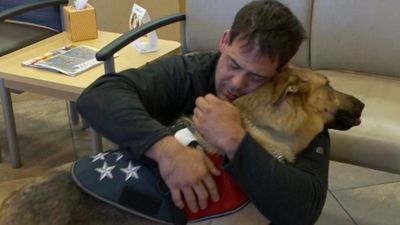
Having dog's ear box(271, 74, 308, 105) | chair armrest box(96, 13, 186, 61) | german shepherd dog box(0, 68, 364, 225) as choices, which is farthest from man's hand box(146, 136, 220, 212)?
chair armrest box(96, 13, 186, 61)

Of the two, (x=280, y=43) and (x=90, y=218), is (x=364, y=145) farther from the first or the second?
(x=90, y=218)

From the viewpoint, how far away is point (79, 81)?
228 cm

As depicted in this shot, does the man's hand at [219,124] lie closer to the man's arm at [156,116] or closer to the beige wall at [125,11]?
the man's arm at [156,116]

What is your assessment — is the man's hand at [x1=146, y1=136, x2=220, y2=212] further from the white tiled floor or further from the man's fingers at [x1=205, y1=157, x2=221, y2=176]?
the white tiled floor

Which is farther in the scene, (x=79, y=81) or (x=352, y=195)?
(x=352, y=195)

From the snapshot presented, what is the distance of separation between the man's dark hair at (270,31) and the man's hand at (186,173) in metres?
0.34

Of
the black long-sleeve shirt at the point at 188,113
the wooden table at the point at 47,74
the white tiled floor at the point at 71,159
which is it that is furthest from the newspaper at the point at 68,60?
the black long-sleeve shirt at the point at 188,113

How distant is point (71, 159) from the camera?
283cm

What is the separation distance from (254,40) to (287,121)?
23 centimetres

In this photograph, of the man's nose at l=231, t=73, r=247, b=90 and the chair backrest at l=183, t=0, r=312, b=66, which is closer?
the man's nose at l=231, t=73, r=247, b=90

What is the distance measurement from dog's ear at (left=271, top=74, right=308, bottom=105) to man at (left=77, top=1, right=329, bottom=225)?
7 cm

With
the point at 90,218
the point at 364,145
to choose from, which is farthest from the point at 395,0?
the point at 90,218

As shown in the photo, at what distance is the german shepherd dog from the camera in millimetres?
1310

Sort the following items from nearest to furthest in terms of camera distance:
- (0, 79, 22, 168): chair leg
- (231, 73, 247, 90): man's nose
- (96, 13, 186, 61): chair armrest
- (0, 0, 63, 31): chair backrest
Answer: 1. (231, 73, 247, 90): man's nose
2. (96, 13, 186, 61): chair armrest
3. (0, 79, 22, 168): chair leg
4. (0, 0, 63, 31): chair backrest
